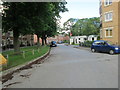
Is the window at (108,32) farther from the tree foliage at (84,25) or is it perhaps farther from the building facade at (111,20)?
the tree foliage at (84,25)

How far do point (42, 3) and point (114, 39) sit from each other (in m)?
17.4

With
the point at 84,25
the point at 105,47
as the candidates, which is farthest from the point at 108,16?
the point at 84,25

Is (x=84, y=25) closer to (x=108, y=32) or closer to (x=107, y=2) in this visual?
(x=107, y=2)

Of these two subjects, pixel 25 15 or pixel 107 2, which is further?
pixel 107 2

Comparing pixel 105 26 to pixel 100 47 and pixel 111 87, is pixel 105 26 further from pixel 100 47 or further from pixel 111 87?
pixel 111 87

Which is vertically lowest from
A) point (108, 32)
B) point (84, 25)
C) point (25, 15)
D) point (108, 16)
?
point (108, 32)

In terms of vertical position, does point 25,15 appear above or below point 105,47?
above

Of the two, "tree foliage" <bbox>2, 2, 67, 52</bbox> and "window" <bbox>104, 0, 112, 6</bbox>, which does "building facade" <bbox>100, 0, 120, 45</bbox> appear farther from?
"tree foliage" <bbox>2, 2, 67, 52</bbox>

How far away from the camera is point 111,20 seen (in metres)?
27.8

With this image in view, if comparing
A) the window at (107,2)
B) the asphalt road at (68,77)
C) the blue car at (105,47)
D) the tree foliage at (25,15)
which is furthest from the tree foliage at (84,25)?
the asphalt road at (68,77)

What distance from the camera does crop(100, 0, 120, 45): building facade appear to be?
26595mm

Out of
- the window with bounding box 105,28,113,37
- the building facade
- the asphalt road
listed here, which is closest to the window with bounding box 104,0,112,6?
the building facade

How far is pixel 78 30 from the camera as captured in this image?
7856cm

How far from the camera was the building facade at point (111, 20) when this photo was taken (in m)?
26.6
